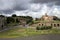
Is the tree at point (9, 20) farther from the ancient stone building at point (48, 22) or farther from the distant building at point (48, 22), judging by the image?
the ancient stone building at point (48, 22)

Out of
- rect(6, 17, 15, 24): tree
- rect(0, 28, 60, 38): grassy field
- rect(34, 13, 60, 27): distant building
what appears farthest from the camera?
rect(34, 13, 60, 27): distant building

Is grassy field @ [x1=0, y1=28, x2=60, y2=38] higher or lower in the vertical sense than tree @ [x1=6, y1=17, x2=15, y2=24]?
lower

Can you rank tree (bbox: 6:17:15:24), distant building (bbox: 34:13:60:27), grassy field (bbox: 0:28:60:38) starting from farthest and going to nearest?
distant building (bbox: 34:13:60:27), tree (bbox: 6:17:15:24), grassy field (bbox: 0:28:60:38)

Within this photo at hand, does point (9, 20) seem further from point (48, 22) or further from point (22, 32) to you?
point (48, 22)

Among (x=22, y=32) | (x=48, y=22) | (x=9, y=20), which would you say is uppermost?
(x=9, y=20)

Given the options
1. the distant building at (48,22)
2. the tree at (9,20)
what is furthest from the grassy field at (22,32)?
the distant building at (48,22)

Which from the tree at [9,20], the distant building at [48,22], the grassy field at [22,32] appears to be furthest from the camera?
the distant building at [48,22]

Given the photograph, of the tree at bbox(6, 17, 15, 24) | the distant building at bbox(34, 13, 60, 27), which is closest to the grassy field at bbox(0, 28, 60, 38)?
the tree at bbox(6, 17, 15, 24)

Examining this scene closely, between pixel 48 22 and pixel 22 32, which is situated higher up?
pixel 48 22

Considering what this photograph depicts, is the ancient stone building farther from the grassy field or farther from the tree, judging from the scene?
the tree

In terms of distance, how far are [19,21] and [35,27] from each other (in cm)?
193

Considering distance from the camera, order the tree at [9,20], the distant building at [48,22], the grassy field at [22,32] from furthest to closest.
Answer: the distant building at [48,22] < the tree at [9,20] < the grassy field at [22,32]

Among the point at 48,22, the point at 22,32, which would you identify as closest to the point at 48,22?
the point at 48,22

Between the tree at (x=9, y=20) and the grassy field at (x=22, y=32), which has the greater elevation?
the tree at (x=9, y=20)
